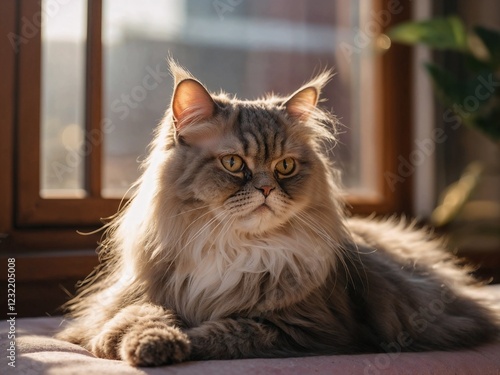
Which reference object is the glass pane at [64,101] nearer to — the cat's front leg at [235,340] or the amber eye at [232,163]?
the amber eye at [232,163]

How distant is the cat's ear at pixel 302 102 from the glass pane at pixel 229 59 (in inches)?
35.7

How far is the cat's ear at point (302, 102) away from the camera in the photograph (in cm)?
173

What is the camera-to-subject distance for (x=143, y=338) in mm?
1329

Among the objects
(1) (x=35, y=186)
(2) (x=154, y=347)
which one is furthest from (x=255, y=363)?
(1) (x=35, y=186)

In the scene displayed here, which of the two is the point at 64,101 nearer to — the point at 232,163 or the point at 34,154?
the point at 34,154

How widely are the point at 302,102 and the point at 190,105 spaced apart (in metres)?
0.34

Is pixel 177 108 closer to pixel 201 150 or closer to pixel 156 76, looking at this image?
pixel 201 150

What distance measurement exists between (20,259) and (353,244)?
1139 millimetres

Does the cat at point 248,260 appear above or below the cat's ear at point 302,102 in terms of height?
below

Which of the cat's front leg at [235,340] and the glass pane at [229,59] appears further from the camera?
the glass pane at [229,59]

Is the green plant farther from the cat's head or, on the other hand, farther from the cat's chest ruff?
the cat's chest ruff

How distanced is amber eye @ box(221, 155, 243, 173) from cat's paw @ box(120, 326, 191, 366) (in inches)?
16.9

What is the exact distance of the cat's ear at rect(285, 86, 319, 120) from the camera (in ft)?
5.68

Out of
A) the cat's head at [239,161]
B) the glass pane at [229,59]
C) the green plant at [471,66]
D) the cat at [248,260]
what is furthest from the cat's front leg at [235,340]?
the green plant at [471,66]
